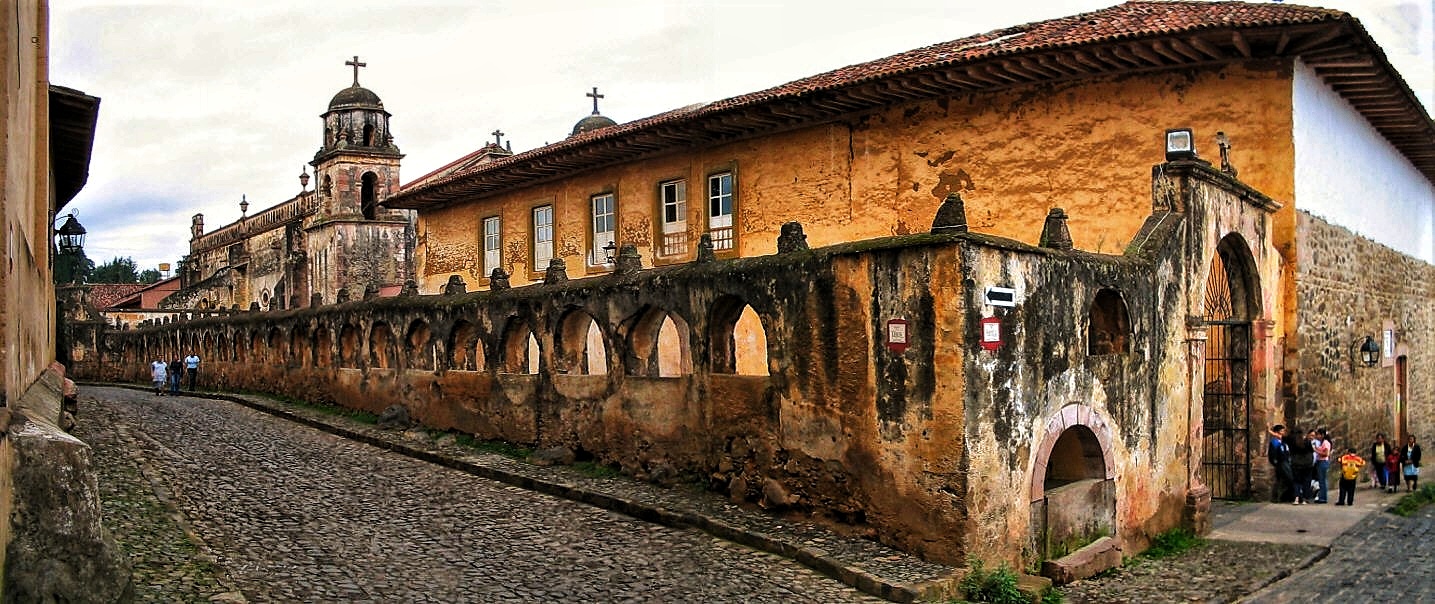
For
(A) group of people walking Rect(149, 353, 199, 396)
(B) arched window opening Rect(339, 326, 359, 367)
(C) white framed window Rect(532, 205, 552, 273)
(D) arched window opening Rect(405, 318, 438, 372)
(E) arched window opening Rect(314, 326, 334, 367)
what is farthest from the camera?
(A) group of people walking Rect(149, 353, 199, 396)

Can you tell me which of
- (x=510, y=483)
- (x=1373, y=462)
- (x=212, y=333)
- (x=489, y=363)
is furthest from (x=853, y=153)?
(x=212, y=333)

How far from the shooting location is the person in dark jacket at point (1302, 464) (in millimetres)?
13648

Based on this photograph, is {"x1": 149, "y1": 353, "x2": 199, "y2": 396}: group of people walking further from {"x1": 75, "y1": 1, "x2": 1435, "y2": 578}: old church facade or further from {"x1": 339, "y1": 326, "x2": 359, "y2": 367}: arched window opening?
{"x1": 339, "y1": 326, "x2": 359, "y2": 367}: arched window opening

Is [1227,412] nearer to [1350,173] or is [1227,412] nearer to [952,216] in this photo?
[1350,173]

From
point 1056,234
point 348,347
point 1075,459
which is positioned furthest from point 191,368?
point 1056,234

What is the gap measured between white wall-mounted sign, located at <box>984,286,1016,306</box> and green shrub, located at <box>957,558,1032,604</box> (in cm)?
196

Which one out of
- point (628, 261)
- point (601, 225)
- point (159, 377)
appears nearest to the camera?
point (628, 261)

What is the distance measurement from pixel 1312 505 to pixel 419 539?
1073cm

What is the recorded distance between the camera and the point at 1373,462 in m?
16.8

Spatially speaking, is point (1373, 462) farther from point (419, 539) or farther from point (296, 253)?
point (296, 253)

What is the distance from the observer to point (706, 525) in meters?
10.1

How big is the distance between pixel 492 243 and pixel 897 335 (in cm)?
1802

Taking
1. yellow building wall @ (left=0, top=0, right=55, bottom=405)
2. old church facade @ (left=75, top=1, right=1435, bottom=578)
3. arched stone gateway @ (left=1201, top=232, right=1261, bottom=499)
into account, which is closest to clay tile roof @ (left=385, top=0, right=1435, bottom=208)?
old church facade @ (left=75, top=1, right=1435, bottom=578)

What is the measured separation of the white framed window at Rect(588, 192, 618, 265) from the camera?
72.2 feet
